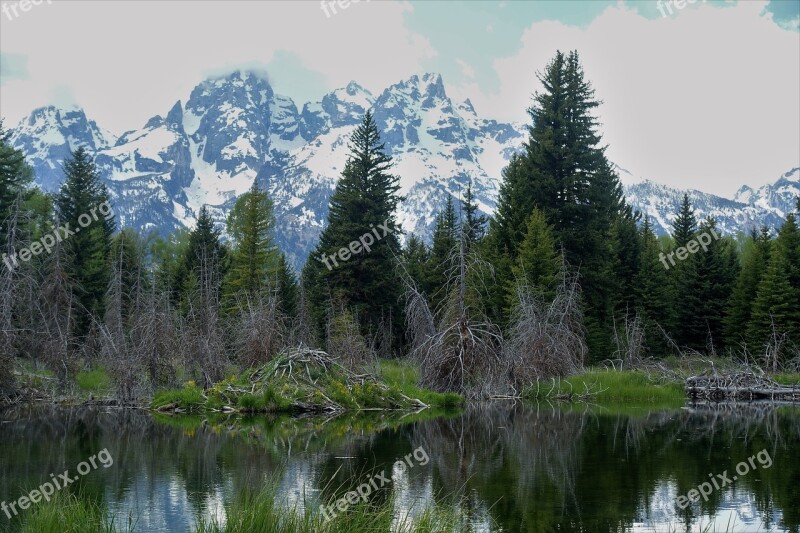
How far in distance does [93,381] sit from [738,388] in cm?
2455

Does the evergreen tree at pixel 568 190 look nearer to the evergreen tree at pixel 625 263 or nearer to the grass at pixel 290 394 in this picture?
the evergreen tree at pixel 625 263

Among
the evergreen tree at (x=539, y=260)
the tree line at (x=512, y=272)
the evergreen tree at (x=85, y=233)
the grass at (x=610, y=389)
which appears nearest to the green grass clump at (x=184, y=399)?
the tree line at (x=512, y=272)

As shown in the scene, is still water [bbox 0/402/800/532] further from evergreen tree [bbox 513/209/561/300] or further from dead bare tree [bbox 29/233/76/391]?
evergreen tree [bbox 513/209/561/300]

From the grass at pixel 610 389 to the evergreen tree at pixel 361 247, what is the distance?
15728mm

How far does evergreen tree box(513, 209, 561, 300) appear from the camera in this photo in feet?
125

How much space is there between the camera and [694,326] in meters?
48.8

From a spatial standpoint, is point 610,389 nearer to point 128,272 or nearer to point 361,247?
point 361,247

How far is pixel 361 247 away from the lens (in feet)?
150

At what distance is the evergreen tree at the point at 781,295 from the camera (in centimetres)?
4091

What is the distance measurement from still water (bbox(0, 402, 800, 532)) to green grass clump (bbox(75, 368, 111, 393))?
4.77 meters

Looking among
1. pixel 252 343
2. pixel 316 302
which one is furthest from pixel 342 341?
pixel 316 302

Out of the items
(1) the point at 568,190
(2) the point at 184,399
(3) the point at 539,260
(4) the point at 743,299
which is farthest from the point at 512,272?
(2) the point at 184,399

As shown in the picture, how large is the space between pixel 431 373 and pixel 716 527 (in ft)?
57.7

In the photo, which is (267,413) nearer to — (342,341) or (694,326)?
(342,341)
